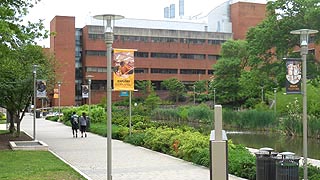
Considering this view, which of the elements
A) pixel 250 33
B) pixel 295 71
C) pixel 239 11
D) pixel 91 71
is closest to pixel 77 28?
pixel 91 71

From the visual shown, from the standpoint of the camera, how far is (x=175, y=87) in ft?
303

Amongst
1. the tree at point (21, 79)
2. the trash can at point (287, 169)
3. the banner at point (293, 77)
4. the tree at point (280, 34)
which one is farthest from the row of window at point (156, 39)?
the trash can at point (287, 169)

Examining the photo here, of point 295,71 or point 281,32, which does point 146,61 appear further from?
point 295,71

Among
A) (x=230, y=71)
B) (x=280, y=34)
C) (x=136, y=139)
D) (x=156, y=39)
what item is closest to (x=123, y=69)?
(x=136, y=139)

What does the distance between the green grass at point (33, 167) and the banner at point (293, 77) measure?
5725 mm

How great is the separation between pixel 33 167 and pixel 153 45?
83.9m

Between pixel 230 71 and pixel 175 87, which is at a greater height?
pixel 230 71

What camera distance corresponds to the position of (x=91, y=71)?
94.7 m

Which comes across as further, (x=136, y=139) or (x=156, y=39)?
(x=156, y=39)

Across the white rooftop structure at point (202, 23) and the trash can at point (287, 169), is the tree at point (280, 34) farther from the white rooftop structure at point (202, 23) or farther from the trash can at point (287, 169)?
the white rooftop structure at point (202, 23)

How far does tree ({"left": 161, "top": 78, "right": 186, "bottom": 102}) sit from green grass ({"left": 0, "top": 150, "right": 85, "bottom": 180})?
73442 millimetres

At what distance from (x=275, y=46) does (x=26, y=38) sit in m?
31.7

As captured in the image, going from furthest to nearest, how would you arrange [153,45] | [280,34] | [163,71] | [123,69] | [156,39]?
[163,71] → [156,39] → [153,45] → [280,34] → [123,69]

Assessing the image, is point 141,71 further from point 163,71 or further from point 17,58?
point 17,58
